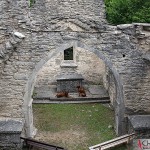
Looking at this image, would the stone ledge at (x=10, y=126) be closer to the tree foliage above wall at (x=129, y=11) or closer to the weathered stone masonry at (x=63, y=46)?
the weathered stone masonry at (x=63, y=46)

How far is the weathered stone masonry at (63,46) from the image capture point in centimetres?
970

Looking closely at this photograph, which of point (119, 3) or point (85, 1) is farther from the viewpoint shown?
point (119, 3)

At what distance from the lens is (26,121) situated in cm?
1038

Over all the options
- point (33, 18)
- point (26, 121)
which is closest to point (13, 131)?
point (26, 121)

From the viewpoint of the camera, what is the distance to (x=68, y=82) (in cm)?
1520

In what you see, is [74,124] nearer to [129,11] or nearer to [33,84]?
[33,84]

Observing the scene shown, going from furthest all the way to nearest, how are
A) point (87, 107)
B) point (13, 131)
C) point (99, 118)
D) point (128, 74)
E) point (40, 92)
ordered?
point (40, 92), point (87, 107), point (99, 118), point (128, 74), point (13, 131)

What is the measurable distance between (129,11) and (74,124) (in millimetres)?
6499

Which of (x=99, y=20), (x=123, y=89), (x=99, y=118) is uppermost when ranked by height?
(x=99, y=20)

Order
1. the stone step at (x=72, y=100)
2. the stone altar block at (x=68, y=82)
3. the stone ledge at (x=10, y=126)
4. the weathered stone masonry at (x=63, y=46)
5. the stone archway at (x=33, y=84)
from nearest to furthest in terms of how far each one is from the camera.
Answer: the stone ledge at (x=10, y=126) < the weathered stone masonry at (x=63, y=46) < the stone archway at (x=33, y=84) < the stone step at (x=72, y=100) < the stone altar block at (x=68, y=82)

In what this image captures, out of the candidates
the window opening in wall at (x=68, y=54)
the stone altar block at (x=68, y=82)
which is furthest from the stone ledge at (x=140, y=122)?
the window opening in wall at (x=68, y=54)

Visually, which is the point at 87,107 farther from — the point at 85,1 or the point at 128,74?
the point at 85,1

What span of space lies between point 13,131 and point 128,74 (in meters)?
3.61

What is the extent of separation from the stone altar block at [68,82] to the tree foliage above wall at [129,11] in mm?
3267
